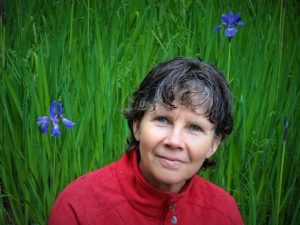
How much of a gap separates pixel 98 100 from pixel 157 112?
753 mm

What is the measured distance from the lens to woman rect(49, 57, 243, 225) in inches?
64.8

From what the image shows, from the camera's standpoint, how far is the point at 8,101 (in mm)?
2506

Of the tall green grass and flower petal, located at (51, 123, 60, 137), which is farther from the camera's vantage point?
the tall green grass

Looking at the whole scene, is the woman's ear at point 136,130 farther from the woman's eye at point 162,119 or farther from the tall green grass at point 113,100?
the tall green grass at point 113,100

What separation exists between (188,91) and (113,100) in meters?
0.82

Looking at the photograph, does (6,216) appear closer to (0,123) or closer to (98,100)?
(0,123)

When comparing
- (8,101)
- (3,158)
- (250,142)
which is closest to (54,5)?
(8,101)

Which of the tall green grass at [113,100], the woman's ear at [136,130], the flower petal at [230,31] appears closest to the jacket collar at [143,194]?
the woman's ear at [136,130]

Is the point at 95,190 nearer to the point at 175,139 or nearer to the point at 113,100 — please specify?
the point at 175,139

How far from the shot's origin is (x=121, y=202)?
5.58 feet

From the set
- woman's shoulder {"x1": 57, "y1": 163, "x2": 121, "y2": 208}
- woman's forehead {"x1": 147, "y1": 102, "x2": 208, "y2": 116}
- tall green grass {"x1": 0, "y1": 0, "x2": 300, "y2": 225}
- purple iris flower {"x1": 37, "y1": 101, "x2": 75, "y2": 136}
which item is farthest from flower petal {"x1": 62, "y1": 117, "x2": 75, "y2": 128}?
woman's forehead {"x1": 147, "y1": 102, "x2": 208, "y2": 116}

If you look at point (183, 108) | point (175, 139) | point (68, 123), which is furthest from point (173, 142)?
point (68, 123)

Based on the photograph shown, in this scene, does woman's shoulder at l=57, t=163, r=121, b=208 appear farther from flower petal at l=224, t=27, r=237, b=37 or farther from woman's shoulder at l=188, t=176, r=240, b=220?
flower petal at l=224, t=27, r=237, b=37

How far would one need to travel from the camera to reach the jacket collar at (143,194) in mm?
1686
